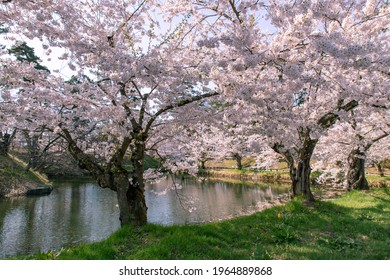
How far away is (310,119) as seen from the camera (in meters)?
12.1

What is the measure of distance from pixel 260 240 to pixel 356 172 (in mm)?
13500

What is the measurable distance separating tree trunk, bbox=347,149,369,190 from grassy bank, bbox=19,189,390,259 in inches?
306

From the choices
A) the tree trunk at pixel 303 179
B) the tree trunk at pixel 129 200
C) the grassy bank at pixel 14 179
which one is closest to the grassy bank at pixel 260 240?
the tree trunk at pixel 129 200

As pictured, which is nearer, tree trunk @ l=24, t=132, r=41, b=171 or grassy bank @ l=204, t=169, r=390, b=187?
grassy bank @ l=204, t=169, r=390, b=187

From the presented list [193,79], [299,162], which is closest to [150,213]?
[299,162]

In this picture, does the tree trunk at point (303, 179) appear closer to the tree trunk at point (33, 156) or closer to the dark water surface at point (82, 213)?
the dark water surface at point (82, 213)

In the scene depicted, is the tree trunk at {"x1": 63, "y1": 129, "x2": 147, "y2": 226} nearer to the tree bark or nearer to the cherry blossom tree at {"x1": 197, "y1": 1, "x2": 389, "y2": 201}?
the cherry blossom tree at {"x1": 197, "y1": 1, "x2": 389, "y2": 201}

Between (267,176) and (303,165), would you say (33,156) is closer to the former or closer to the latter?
(303,165)

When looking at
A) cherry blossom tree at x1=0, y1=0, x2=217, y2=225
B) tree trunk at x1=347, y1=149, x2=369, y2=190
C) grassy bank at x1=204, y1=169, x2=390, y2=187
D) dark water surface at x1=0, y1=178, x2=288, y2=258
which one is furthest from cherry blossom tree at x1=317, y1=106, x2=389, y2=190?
cherry blossom tree at x1=0, y1=0, x2=217, y2=225

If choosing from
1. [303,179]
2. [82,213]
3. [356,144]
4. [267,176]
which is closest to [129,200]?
[303,179]

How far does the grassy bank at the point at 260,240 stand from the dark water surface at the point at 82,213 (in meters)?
3.19

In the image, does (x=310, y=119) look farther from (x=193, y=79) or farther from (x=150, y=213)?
(x=150, y=213)

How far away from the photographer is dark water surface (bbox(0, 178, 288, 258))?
12719 mm

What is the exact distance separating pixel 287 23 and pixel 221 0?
1.91m
